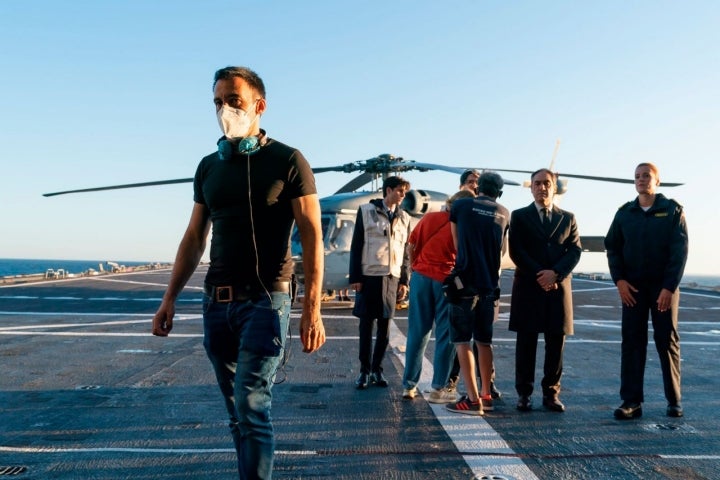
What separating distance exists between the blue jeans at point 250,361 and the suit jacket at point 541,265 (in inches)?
114

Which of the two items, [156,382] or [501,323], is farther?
[501,323]

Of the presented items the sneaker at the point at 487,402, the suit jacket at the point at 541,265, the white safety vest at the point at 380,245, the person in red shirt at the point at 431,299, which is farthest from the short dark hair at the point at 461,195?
the sneaker at the point at 487,402

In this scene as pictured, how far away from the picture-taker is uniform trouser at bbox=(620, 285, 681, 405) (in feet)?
15.6

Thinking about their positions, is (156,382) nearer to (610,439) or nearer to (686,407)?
(610,439)

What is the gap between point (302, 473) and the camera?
3.22 m

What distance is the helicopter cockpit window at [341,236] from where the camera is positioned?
13188 mm

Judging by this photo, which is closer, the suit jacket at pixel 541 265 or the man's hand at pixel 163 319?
the man's hand at pixel 163 319

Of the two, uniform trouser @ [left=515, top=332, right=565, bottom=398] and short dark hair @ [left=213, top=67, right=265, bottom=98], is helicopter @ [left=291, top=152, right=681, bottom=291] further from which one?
short dark hair @ [left=213, top=67, right=265, bottom=98]

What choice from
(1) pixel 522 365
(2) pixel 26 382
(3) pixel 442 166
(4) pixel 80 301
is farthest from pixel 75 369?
(4) pixel 80 301

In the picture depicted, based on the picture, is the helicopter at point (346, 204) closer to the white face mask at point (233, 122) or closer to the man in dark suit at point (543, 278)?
the man in dark suit at point (543, 278)

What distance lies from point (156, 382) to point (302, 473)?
2.79 m

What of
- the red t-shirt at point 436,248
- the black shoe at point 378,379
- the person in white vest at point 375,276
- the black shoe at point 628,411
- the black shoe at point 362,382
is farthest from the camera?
the person in white vest at point 375,276

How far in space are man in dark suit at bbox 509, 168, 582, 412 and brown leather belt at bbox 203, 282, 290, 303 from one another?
9.57 ft

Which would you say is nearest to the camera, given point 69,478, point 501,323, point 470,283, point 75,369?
point 69,478
